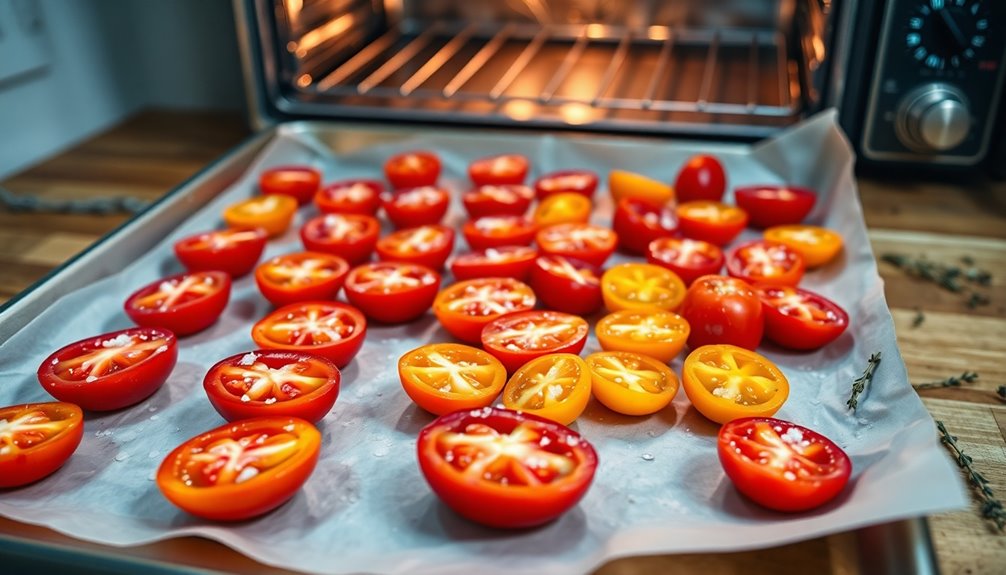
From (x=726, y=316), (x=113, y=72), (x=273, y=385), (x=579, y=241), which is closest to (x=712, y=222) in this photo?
(x=579, y=241)

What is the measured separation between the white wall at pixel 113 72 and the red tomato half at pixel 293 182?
0.58 meters

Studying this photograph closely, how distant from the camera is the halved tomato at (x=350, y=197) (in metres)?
1.55

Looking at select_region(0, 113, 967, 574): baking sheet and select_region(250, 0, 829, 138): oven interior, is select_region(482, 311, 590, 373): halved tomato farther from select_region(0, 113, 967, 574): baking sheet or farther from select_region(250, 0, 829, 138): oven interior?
select_region(250, 0, 829, 138): oven interior

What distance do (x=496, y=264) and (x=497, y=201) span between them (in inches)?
9.3

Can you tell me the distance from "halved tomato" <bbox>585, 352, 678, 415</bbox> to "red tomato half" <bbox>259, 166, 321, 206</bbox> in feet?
2.44

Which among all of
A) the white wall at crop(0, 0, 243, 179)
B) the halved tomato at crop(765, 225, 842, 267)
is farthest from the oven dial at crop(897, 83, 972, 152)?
the white wall at crop(0, 0, 243, 179)

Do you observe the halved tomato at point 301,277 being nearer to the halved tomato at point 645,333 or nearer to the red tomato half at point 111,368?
the red tomato half at point 111,368

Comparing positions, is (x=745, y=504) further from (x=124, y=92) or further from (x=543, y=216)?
(x=124, y=92)

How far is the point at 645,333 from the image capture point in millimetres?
1151

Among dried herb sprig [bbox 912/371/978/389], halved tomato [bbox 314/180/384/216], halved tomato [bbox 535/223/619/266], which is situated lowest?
dried herb sprig [bbox 912/371/978/389]

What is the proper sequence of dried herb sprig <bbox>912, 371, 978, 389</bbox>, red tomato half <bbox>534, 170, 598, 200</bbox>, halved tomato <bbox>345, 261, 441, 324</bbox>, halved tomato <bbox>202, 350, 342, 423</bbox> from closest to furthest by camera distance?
halved tomato <bbox>202, 350, 342, 423</bbox> → dried herb sprig <bbox>912, 371, 978, 389</bbox> → halved tomato <bbox>345, 261, 441, 324</bbox> → red tomato half <bbox>534, 170, 598, 200</bbox>

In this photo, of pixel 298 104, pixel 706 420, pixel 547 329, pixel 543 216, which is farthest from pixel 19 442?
pixel 298 104

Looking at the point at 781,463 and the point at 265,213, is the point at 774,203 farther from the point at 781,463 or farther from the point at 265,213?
the point at 265,213

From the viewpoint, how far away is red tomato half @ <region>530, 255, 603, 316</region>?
1.26 m
